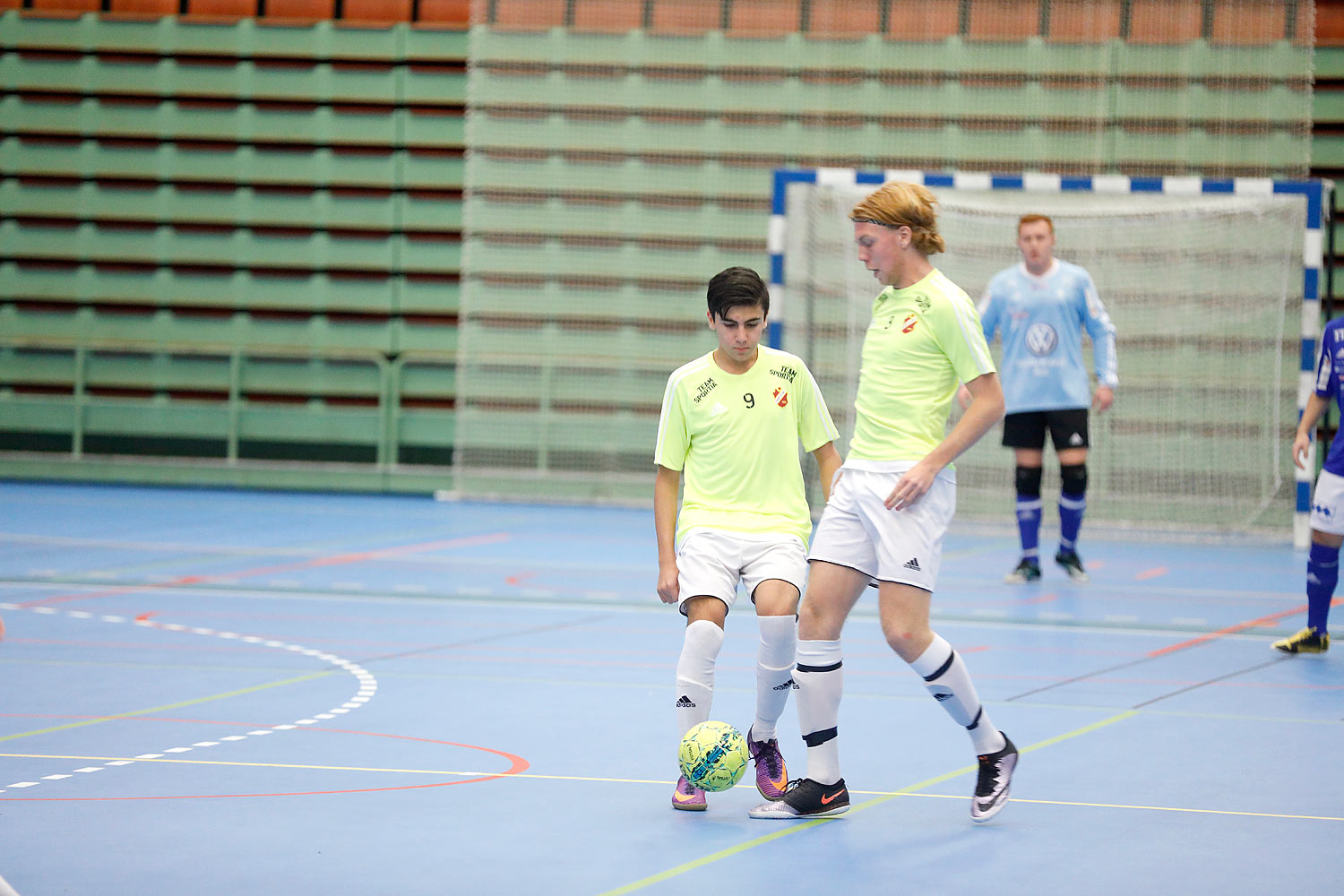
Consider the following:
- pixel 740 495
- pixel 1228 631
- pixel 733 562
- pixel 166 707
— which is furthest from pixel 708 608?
pixel 1228 631

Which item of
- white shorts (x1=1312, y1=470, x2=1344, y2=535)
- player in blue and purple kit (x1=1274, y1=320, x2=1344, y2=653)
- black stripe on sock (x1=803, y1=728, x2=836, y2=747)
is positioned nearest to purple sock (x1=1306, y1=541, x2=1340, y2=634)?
player in blue and purple kit (x1=1274, y1=320, x2=1344, y2=653)

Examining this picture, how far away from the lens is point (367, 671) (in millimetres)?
6105

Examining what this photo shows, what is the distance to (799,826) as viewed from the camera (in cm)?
400

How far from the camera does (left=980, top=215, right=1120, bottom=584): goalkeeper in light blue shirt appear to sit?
8984 mm

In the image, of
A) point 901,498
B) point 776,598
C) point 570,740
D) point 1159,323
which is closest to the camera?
point 901,498

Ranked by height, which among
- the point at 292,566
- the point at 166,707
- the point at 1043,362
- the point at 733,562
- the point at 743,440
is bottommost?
the point at 166,707

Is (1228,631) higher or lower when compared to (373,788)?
higher

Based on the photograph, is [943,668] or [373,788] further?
[373,788]

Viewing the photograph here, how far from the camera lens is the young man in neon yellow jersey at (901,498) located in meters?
4.04

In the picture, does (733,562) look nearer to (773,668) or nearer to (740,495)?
(740,495)

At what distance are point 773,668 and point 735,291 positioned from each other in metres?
1.02

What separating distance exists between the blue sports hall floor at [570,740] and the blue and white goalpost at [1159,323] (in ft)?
10.5

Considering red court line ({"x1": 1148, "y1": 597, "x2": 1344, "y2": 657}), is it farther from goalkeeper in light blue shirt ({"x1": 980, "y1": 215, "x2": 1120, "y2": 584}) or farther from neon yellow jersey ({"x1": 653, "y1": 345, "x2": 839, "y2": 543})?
neon yellow jersey ({"x1": 653, "y1": 345, "x2": 839, "y2": 543})

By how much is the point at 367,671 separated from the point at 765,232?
31.1ft
